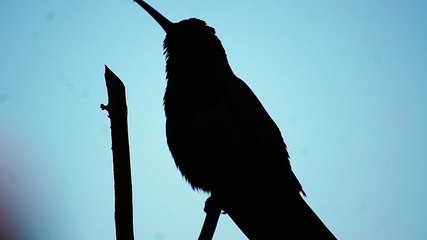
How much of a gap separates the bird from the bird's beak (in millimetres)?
13

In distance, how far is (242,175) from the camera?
407 cm

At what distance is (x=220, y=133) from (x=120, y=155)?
238 centimetres

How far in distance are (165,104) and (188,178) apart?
921mm

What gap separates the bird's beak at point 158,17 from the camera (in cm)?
509

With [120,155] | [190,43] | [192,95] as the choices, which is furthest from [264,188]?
[120,155]

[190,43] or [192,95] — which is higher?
[190,43]

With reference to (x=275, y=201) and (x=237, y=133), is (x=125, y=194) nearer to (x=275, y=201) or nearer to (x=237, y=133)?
(x=275, y=201)

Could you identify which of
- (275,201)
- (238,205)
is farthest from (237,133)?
(238,205)

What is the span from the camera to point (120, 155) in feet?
5.85

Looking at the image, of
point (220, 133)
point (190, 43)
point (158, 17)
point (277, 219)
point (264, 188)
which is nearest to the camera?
point (277, 219)

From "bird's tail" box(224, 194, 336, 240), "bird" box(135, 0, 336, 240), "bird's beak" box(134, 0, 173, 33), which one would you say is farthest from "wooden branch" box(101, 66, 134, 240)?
"bird's beak" box(134, 0, 173, 33)

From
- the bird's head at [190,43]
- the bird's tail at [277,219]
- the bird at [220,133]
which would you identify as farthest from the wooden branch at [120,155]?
the bird's head at [190,43]

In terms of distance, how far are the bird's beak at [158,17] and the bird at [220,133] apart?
0.04ft

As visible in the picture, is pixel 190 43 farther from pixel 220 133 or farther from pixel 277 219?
pixel 277 219
